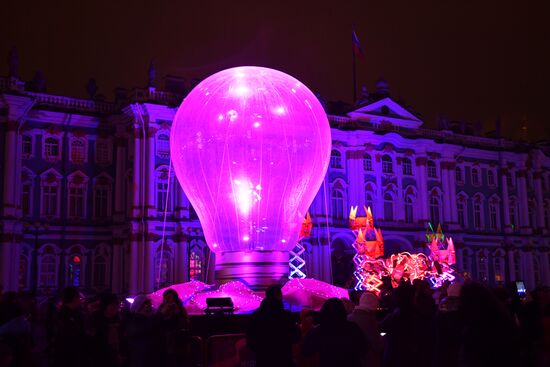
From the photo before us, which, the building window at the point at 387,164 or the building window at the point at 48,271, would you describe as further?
the building window at the point at 387,164

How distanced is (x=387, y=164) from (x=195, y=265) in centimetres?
1536

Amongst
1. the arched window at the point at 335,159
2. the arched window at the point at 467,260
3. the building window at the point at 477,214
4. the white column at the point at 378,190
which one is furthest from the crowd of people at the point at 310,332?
the building window at the point at 477,214

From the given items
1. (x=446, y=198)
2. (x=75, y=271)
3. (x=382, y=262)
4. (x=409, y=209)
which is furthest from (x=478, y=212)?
(x=75, y=271)

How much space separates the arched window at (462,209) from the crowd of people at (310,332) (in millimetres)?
39555

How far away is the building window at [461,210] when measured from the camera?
48094 mm

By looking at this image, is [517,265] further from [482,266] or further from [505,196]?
[505,196]

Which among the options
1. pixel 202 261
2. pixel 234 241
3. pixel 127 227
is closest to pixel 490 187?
pixel 202 261

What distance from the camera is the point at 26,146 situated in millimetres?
35312

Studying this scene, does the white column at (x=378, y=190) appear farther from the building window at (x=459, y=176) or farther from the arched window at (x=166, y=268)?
the arched window at (x=166, y=268)

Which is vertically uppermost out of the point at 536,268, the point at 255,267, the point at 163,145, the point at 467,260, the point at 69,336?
the point at 163,145

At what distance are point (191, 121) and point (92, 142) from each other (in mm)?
21800

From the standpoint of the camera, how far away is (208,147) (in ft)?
53.6

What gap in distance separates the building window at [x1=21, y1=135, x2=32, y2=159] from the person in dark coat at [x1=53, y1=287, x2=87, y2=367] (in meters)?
29.3

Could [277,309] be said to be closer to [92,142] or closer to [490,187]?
[92,142]
